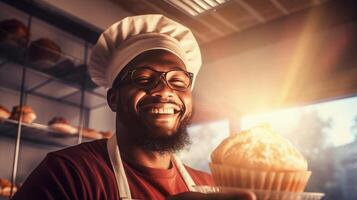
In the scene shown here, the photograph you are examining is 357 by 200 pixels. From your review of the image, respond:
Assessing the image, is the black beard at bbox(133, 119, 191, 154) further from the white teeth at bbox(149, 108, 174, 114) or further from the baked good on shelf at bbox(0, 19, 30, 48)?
the baked good on shelf at bbox(0, 19, 30, 48)

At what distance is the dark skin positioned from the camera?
1.37 m

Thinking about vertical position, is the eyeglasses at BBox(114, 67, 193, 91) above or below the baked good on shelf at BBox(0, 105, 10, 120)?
below

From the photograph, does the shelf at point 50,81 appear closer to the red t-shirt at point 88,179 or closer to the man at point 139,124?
the man at point 139,124

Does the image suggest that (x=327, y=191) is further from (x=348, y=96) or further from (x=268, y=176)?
(x=268, y=176)

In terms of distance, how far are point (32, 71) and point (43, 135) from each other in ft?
1.60

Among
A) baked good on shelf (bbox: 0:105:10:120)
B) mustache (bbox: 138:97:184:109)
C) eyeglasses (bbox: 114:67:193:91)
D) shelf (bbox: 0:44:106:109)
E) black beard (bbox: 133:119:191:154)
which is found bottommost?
black beard (bbox: 133:119:191:154)

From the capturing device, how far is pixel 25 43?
2.60 meters

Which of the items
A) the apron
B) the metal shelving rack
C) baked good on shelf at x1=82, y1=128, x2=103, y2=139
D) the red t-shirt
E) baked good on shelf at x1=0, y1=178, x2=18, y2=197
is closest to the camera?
the red t-shirt

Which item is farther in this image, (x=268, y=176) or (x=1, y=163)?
(x=1, y=163)

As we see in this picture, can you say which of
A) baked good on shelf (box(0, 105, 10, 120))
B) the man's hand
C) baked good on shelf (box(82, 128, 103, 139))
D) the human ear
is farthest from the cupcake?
baked good on shelf (box(82, 128, 103, 139))

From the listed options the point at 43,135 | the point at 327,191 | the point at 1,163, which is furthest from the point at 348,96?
the point at 1,163

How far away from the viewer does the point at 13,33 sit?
2.52 m

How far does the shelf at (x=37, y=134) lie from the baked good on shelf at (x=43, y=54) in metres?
0.45

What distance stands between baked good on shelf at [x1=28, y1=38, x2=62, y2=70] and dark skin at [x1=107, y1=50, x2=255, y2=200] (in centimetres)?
147
